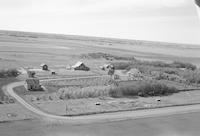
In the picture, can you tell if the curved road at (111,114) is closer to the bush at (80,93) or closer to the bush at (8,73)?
Result: the bush at (80,93)

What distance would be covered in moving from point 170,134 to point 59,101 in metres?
20.5

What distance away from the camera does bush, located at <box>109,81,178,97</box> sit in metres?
54.1

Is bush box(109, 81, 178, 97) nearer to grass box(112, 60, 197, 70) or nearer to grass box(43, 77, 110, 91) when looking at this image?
grass box(43, 77, 110, 91)

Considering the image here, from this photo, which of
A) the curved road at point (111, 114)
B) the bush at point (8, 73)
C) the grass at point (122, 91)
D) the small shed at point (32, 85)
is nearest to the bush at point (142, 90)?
the grass at point (122, 91)

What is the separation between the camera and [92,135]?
104 ft

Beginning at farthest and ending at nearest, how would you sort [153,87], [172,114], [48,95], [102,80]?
[102,80]
[153,87]
[48,95]
[172,114]

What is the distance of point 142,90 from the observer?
183 feet

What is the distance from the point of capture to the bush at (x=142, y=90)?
178ft

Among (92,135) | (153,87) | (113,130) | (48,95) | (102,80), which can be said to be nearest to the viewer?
(92,135)

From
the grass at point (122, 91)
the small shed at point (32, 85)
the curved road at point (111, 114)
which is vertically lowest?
the curved road at point (111, 114)


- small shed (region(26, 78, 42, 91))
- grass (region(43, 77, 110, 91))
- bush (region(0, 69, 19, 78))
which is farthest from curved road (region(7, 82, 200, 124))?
bush (region(0, 69, 19, 78))

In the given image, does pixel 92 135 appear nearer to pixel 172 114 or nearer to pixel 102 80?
pixel 172 114

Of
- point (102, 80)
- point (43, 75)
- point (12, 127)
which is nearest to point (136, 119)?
point (12, 127)

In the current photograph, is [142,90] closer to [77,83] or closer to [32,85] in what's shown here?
[77,83]
